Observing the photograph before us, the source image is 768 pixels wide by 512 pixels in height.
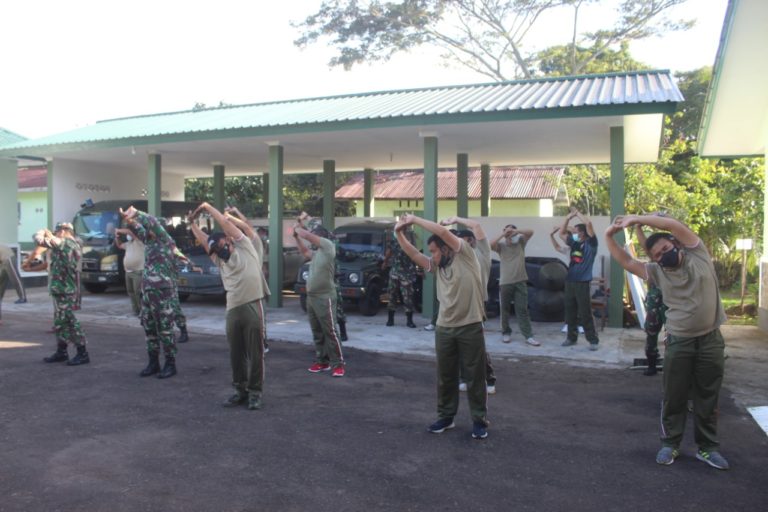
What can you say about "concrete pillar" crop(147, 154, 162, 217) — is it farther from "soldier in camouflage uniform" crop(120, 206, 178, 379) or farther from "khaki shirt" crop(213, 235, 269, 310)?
"khaki shirt" crop(213, 235, 269, 310)

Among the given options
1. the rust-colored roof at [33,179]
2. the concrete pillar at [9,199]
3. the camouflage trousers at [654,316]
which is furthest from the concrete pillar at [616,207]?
the rust-colored roof at [33,179]

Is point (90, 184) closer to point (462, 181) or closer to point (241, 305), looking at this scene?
point (462, 181)

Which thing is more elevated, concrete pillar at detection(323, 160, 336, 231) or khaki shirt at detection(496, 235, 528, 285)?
concrete pillar at detection(323, 160, 336, 231)

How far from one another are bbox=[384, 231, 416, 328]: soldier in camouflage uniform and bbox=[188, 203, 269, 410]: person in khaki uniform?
476cm

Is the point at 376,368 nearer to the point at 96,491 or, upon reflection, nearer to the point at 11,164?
the point at 96,491

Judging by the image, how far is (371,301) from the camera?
11906 millimetres

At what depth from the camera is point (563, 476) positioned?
4.43m

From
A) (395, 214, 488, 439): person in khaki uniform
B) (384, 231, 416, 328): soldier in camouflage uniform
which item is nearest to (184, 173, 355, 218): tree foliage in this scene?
(384, 231, 416, 328): soldier in camouflage uniform

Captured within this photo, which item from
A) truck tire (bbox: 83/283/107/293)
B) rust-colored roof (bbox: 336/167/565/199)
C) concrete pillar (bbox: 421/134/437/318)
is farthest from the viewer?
rust-colored roof (bbox: 336/167/565/199)

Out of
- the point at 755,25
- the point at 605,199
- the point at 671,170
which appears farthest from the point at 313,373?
the point at 671,170

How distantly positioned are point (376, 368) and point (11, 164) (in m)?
14.0

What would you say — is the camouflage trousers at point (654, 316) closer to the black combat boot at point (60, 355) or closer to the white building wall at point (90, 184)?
the black combat boot at point (60, 355)

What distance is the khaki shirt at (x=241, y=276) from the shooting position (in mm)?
5914

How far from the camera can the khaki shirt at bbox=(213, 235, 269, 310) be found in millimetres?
5914
